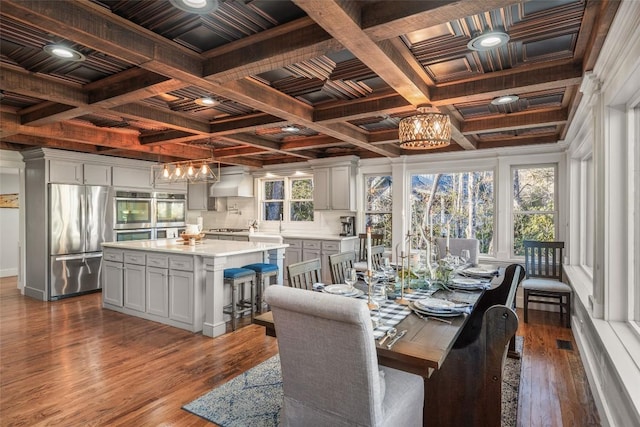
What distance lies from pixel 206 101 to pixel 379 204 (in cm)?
382

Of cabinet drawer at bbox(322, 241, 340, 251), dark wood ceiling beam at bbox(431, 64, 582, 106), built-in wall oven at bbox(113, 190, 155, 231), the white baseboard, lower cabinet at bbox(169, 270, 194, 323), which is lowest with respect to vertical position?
the white baseboard

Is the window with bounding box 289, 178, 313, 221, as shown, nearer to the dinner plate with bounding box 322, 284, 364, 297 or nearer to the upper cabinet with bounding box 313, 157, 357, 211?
the upper cabinet with bounding box 313, 157, 357, 211

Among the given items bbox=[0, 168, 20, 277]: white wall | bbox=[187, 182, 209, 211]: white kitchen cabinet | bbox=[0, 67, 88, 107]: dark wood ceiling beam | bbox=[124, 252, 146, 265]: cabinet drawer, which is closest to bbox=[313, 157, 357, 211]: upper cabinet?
bbox=[187, 182, 209, 211]: white kitchen cabinet

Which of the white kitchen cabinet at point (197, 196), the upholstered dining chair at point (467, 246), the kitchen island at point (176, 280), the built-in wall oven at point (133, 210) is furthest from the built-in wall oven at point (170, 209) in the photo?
the upholstered dining chair at point (467, 246)

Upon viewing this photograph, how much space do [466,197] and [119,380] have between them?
5015mm

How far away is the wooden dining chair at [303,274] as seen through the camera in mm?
2607

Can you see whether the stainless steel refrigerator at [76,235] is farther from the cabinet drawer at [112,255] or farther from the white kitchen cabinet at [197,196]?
the white kitchen cabinet at [197,196]

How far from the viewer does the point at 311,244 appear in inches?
248

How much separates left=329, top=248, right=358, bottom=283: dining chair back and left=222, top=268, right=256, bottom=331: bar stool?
49.8 inches

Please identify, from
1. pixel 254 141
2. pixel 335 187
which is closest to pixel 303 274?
pixel 254 141

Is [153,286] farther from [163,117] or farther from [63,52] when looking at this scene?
[63,52]

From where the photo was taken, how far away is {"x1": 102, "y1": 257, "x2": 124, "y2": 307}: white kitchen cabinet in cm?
466

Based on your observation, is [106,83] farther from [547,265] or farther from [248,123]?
[547,265]

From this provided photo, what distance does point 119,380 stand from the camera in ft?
9.25
